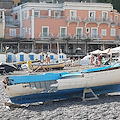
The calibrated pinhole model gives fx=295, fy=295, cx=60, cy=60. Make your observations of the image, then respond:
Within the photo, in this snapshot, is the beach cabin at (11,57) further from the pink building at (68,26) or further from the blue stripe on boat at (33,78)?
the blue stripe on boat at (33,78)

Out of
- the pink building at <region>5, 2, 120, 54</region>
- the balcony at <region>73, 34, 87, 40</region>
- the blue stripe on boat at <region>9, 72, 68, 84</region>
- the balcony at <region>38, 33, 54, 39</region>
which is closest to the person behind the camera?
the blue stripe on boat at <region>9, 72, 68, 84</region>

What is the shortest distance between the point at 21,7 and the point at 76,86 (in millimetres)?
40871

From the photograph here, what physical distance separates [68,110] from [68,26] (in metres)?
39.3

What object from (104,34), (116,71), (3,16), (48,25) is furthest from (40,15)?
(116,71)

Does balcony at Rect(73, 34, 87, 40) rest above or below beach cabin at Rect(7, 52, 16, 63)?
above

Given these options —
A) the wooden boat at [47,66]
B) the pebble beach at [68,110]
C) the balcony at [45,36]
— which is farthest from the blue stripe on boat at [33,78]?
the balcony at [45,36]

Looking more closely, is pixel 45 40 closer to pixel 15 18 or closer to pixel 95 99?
pixel 15 18

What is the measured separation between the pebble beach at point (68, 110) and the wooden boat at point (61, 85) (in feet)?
0.99

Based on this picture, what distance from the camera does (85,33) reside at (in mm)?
49375

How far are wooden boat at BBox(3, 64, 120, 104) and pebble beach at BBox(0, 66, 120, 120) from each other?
0.99 ft

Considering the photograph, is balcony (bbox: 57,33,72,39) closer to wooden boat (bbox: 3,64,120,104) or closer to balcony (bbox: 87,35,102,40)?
balcony (bbox: 87,35,102,40)

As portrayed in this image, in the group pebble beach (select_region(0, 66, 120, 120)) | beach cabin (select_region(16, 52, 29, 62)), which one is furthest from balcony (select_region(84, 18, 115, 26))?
pebble beach (select_region(0, 66, 120, 120))

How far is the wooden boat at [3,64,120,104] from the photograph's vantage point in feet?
37.5

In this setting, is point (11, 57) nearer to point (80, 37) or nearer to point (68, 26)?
point (68, 26)
